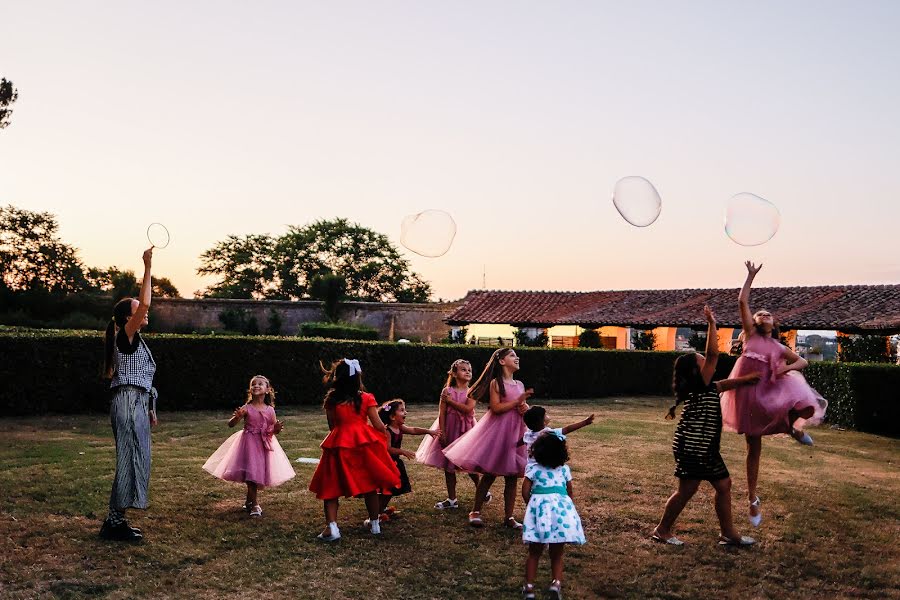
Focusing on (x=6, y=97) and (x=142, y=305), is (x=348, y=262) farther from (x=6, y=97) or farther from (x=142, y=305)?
(x=142, y=305)

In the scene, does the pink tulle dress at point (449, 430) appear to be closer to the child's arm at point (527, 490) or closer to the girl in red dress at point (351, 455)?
the girl in red dress at point (351, 455)

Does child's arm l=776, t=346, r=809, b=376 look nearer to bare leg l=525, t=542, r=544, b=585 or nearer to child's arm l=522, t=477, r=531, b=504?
child's arm l=522, t=477, r=531, b=504

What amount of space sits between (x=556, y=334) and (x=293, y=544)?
124 ft

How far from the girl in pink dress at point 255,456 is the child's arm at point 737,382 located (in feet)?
13.0

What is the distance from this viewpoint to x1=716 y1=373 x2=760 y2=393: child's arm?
6.80 meters

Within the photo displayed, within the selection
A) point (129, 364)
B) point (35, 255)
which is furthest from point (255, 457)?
point (35, 255)

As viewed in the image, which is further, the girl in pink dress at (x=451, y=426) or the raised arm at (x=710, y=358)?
the girl in pink dress at (x=451, y=426)

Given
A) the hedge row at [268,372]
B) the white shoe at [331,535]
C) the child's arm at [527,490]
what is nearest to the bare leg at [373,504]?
the white shoe at [331,535]

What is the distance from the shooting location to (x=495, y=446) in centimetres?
714

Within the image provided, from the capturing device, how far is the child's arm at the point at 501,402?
7.05m

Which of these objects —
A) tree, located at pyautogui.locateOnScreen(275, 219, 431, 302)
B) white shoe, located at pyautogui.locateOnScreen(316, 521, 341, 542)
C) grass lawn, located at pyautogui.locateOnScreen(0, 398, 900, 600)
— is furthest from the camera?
tree, located at pyautogui.locateOnScreen(275, 219, 431, 302)

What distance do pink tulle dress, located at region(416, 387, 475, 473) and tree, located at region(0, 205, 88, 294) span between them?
47.2m

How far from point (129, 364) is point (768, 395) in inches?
217

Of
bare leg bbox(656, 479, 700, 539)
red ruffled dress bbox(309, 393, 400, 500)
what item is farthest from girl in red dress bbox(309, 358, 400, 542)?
bare leg bbox(656, 479, 700, 539)
